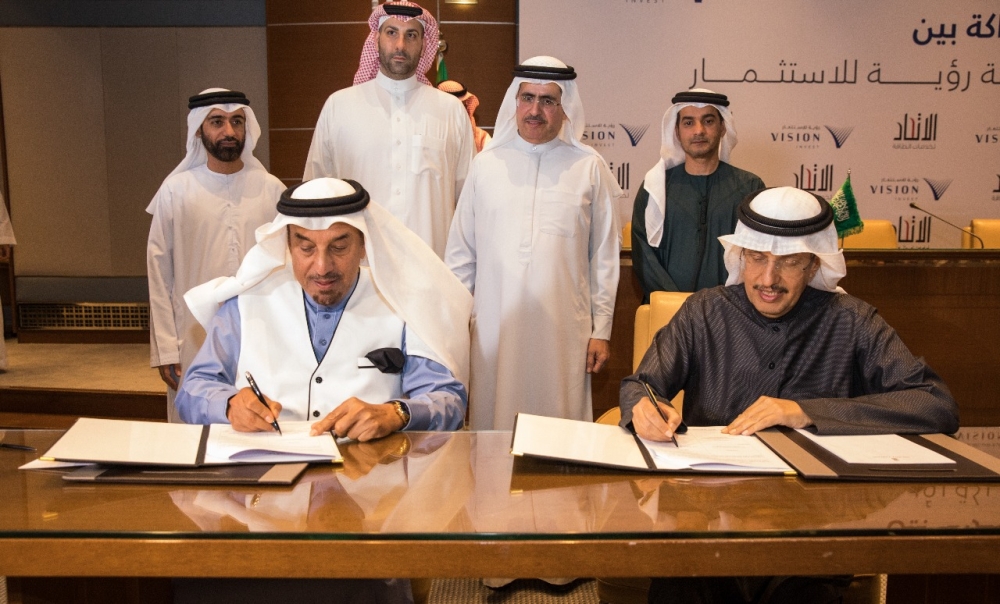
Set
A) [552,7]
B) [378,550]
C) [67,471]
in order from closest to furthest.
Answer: [378,550], [67,471], [552,7]

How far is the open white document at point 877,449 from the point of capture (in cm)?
171

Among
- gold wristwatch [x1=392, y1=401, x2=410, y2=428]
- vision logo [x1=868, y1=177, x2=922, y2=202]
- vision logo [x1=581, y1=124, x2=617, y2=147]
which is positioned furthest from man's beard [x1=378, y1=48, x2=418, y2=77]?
vision logo [x1=868, y1=177, x2=922, y2=202]

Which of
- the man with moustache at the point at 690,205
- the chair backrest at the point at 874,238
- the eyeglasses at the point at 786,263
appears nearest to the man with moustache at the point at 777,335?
the eyeglasses at the point at 786,263

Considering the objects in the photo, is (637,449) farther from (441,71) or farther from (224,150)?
(441,71)

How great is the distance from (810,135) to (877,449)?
575cm

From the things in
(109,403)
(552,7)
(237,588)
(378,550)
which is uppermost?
(552,7)

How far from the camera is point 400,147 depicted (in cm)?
389

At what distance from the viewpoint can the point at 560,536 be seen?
136 cm

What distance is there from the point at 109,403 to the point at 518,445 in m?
4.26

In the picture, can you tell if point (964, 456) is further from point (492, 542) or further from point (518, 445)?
point (492, 542)

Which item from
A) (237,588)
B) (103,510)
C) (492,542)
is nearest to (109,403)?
(237,588)

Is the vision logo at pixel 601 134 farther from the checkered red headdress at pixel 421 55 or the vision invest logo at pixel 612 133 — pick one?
the checkered red headdress at pixel 421 55

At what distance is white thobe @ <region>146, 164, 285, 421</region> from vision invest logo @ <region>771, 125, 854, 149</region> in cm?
449

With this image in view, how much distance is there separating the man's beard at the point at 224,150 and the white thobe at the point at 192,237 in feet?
0.27
